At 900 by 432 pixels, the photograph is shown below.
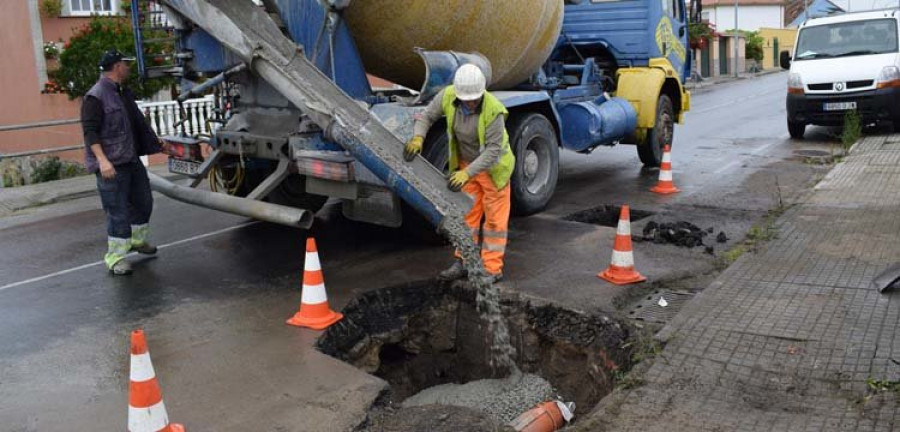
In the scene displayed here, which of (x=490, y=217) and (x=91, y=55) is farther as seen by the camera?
(x=91, y=55)

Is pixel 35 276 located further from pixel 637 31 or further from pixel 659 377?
pixel 637 31

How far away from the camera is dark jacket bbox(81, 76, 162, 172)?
246 inches

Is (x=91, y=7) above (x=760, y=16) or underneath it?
underneath

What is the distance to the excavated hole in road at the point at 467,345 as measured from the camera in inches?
193

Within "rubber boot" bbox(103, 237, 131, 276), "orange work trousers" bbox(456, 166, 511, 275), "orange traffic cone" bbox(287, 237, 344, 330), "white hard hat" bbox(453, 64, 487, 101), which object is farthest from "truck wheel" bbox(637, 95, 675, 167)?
"rubber boot" bbox(103, 237, 131, 276)

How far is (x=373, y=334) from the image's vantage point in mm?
5320

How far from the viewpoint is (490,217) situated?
6.05 metres

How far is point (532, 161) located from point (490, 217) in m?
2.39

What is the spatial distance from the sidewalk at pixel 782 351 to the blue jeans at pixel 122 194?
14.2ft

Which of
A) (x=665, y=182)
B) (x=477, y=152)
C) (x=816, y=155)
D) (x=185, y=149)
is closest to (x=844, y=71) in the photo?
(x=816, y=155)

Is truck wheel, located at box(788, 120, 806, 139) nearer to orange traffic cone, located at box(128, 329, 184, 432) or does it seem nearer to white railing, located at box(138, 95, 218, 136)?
white railing, located at box(138, 95, 218, 136)

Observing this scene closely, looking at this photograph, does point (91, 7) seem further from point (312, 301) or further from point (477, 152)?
point (312, 301)

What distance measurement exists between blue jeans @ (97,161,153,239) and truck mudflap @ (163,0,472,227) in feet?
4.46

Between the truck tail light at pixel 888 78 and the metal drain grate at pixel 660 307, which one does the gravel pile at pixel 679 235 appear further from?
the truck tail light at pixel 888 78
